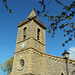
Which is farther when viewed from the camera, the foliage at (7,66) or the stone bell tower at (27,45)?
the foliage at (7,66)

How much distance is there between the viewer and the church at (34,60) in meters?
12.0

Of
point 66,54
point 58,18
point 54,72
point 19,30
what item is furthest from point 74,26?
point 19,30

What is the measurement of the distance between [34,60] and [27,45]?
243cm

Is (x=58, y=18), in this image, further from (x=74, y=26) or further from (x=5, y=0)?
(x=5, y=0)

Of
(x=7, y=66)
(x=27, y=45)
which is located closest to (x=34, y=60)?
(x=27, y=45)

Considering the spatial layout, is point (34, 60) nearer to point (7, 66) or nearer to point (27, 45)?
point (27, 45)

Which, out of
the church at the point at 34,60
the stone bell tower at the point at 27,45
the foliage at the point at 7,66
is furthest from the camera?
the foliage at the point at 7,66

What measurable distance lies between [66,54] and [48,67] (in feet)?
A: 15.3

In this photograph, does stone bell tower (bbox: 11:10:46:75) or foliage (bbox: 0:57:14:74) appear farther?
foliage (bbox: 0:57:14:74)

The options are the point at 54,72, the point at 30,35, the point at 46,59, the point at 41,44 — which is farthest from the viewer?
the point at 41,44

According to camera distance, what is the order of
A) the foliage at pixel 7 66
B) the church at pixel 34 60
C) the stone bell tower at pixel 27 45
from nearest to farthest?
the church at pixel 34 60 → the stone bell tower at pixel 27 45 → the foliage at pixel 7 66

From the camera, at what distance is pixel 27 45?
1383 centimetres

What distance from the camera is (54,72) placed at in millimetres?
11961

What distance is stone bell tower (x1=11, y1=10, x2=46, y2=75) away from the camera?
12.3 metres
